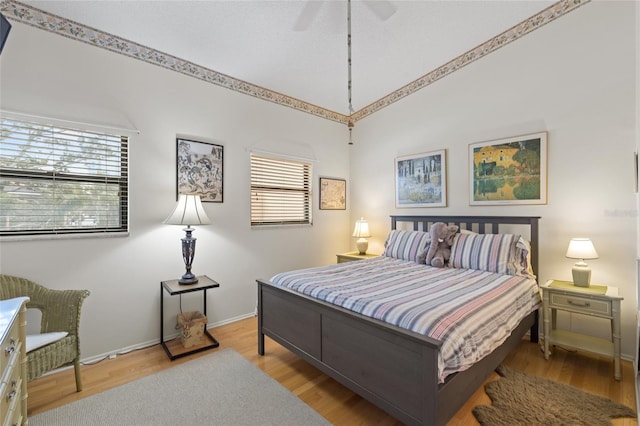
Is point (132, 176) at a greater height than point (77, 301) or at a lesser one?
greater

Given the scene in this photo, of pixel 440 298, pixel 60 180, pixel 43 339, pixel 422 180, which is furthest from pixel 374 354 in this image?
pixel 60 180

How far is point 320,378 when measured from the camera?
226 cm

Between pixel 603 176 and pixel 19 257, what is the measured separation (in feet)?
16.0

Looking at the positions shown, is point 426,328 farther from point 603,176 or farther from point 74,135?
point 74,135

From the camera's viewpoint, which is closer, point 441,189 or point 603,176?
point 603,176

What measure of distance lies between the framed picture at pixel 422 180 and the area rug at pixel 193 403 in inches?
108

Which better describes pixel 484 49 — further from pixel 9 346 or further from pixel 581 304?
pixel 9 346

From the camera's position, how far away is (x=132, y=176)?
273 centimetres

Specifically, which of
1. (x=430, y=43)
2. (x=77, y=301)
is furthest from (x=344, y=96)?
(x=77, y=301)

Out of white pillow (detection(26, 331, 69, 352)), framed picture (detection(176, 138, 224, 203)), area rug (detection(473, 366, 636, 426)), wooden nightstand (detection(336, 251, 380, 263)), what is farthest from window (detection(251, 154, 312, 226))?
area rug (detection(473, 366, 636, 426))

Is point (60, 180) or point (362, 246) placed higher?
point (60, 180)

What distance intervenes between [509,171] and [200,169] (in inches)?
130

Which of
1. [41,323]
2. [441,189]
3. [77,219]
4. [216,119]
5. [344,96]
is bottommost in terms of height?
[41,323]

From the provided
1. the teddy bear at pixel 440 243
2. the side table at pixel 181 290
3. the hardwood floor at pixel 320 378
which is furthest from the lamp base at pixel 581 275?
the side table at pixel 181 290
